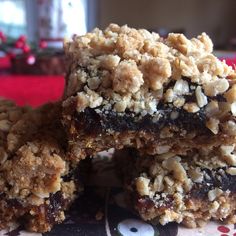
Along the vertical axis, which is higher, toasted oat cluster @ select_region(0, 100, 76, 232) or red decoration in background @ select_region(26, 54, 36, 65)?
toasted oat cluster @ select_region(0, 100, 76, 232)

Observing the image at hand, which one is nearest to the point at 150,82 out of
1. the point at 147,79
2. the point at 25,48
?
the point at 147,79

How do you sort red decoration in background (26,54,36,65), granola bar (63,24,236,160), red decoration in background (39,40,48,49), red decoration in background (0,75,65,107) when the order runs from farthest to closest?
1. red decoration in background (39,40,48,49)
2. red decoration in background (26,54,36,65)
3. red decoration in background (0,75,65,107)
4. granola bar (63,24,236,160)

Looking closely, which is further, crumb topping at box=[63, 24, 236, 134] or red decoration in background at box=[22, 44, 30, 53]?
red decoration in background at box=[22, 44, 30, 53]

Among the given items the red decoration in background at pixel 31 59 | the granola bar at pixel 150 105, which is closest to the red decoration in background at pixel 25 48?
the red decoration in background at pixel 31 59

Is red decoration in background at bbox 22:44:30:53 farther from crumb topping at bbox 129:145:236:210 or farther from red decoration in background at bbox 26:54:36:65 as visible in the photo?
crumb topping at bbox 129:145:236:210

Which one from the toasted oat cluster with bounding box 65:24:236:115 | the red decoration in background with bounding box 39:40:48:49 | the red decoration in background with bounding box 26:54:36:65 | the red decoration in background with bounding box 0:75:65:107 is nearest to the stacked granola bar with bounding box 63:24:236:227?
the toasted oat cluster with bounding box 65:24:236:115

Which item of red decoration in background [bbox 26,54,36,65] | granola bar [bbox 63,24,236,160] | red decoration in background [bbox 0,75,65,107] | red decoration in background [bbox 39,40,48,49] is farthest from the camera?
red decoration in background [bbox 39,40,48,49]

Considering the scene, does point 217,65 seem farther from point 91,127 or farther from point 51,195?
point 51,195

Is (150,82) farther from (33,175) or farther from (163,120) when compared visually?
(33,175)
